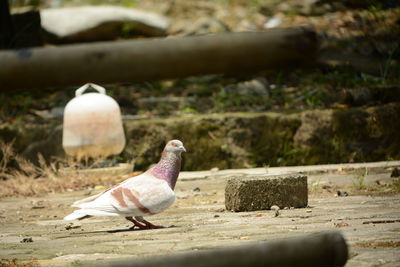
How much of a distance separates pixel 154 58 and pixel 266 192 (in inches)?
147

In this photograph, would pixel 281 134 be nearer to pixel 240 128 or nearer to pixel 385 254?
pixel 240 128

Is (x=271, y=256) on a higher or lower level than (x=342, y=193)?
higher

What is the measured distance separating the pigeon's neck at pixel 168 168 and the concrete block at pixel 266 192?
0.46 metres

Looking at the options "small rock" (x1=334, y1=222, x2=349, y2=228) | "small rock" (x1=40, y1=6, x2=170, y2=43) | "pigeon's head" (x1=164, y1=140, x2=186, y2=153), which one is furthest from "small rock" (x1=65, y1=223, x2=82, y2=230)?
"small rock" (x1=40, y1=6, x2=170, y2=43)

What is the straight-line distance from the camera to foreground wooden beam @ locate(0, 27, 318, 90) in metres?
0.94

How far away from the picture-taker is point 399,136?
8.46 m

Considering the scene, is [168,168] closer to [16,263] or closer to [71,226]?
[71,226]

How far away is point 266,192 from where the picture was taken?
15.2 ft

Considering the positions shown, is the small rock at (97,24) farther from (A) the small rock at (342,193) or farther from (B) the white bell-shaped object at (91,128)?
(A) the small rock at (342,193)

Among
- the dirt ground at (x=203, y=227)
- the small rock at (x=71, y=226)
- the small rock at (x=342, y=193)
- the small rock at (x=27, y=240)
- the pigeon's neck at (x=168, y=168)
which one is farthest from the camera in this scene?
the small rock at (x=342, y=193)

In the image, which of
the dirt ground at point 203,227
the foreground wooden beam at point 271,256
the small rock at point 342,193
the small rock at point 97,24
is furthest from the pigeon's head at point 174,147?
the small rock at point 97,24

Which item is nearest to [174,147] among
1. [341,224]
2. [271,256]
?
[341,224]

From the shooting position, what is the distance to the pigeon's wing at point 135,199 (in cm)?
400

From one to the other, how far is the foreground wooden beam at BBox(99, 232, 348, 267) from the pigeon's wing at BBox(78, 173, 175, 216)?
2.22 meters
